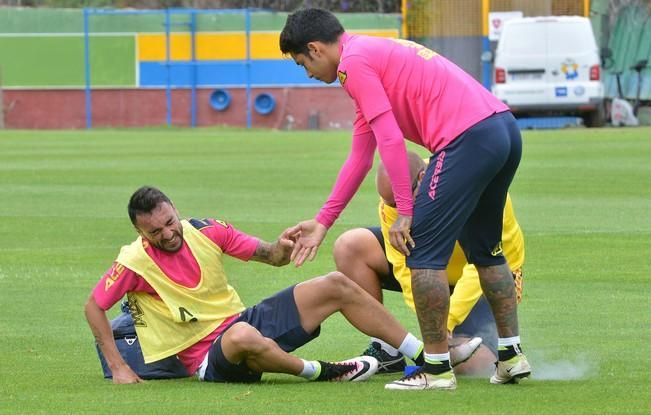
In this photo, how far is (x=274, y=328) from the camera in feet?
25.3

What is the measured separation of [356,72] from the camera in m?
6.97

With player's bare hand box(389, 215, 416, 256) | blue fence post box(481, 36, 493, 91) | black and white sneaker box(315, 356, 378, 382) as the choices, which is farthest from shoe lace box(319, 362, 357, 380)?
blue fence post box(481, 36, 493, 91)

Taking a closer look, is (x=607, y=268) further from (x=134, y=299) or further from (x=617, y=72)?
(x=617, y=72)

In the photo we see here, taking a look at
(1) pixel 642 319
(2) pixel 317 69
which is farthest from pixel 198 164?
(2) pixel 317 69

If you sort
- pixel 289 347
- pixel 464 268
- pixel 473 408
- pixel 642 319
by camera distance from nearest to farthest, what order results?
pixel 473 408, pixel 289 347, pixel 464 268, pixel 642 319

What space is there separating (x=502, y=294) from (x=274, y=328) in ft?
3.97

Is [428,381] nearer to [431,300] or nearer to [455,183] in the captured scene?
[431,300]

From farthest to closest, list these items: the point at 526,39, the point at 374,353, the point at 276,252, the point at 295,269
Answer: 1. the point at 526,39
2. the point at 295,269
3. the point at 374,353
4. the point at 276,252

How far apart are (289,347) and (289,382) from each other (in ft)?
0.62

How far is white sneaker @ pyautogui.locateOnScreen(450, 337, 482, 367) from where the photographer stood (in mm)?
7816

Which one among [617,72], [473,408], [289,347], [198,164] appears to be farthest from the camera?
[617,72]

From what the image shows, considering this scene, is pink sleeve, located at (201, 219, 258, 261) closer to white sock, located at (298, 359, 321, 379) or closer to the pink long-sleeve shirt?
white sock, located at (298, 359, 321, 379)

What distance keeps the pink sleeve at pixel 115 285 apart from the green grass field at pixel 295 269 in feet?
1.46

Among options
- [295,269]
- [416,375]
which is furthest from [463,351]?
[295,269]
